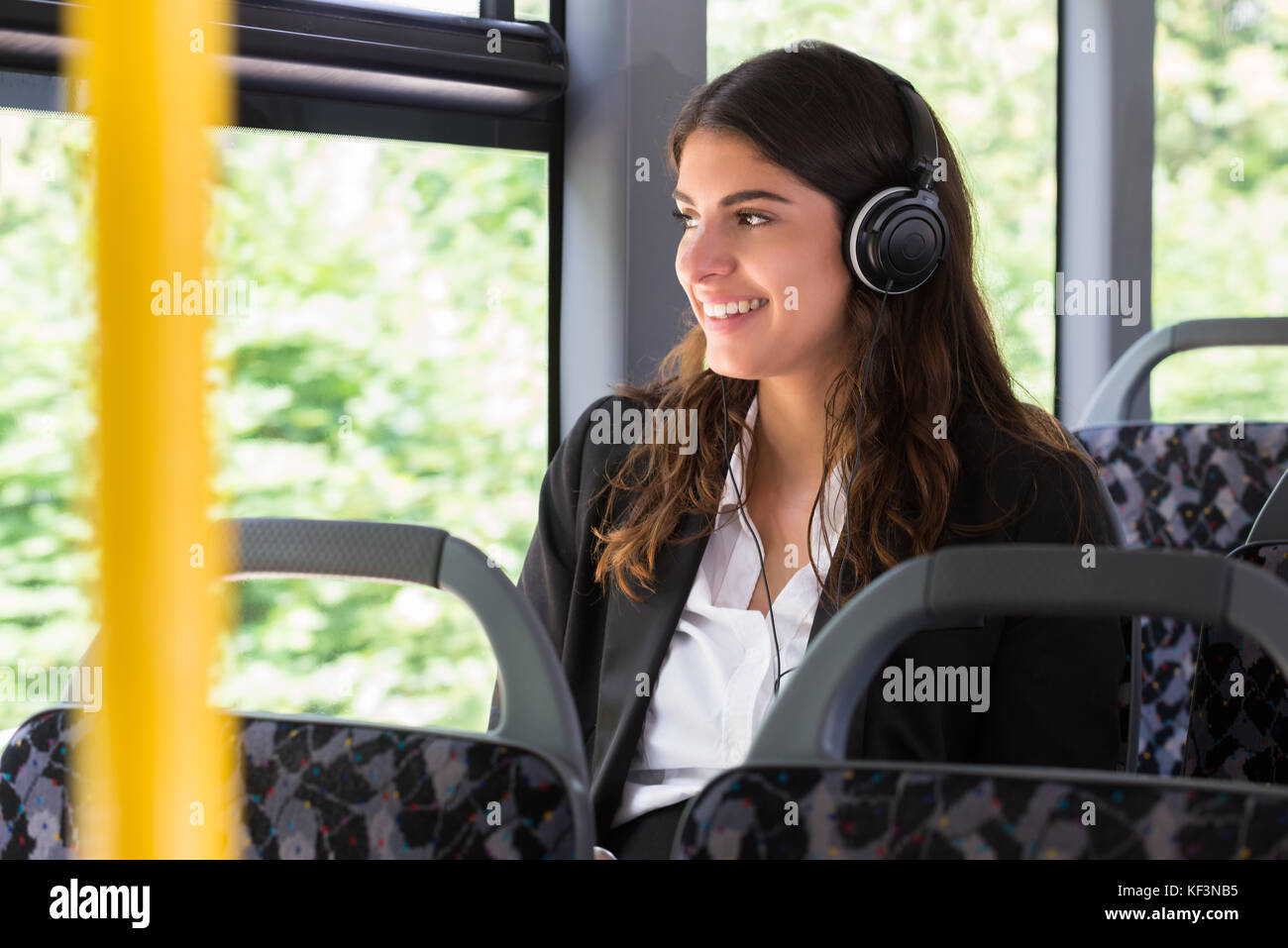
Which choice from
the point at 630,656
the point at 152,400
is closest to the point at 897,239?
the point at 630,656

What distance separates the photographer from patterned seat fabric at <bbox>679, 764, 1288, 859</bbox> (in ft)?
1.84

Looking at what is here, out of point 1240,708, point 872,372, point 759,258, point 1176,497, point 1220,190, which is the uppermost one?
point 1220,190

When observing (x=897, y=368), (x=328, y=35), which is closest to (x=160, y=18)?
(x=897, y=368)

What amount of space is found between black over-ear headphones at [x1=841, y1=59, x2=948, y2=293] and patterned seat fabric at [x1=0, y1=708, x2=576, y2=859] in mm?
735

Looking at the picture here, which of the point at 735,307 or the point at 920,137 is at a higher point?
the point at 920,137

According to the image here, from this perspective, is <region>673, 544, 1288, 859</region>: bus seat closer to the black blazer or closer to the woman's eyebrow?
the black blazer

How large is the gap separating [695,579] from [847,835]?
626 millimetres

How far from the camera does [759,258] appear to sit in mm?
1243

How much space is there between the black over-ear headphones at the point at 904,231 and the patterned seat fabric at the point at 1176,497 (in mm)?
535

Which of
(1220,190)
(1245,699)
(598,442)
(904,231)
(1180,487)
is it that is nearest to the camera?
(1245,699)

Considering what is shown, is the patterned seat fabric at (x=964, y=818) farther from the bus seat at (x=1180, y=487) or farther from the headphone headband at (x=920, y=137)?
the bus seat at (x=1180, y=487)

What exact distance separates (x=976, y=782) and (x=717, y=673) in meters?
0.58

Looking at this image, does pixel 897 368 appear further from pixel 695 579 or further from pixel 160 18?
pixel 160 18

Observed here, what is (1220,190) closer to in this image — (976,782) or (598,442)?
(598,442)
